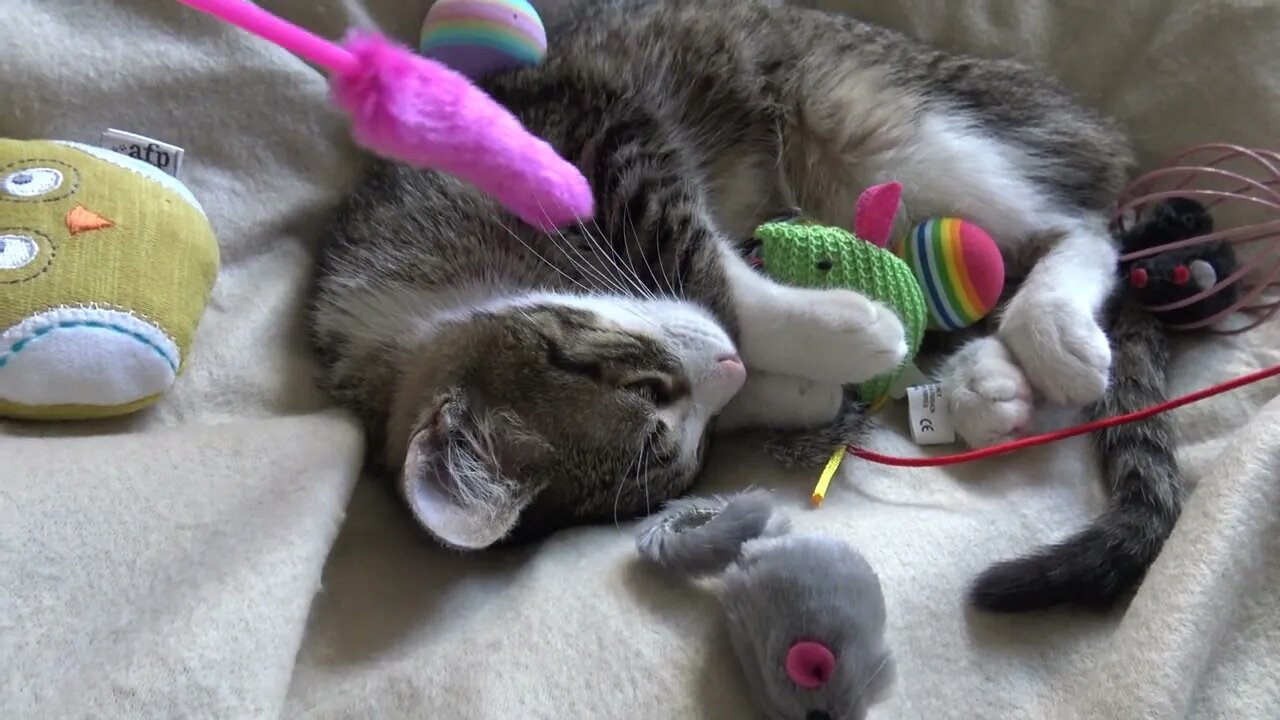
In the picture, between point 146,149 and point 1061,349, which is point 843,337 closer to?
point 1061,349

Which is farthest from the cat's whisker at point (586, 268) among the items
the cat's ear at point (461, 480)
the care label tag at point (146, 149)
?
the care label tag at point (146, 149)

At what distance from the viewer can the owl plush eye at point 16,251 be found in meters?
0.97

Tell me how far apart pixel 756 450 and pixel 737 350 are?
0.14 meters

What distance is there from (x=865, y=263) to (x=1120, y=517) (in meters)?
0.44

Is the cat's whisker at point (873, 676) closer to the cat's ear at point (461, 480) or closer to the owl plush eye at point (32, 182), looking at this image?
the cat's ear at point (461, 480)

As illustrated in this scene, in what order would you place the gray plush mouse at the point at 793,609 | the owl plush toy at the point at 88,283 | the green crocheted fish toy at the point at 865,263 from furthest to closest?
1. the green crocheted fish toy at the point at 865,263
2. the owl plush toy at the point at 88,283
3. the gray plush mouse at the point at 793,609

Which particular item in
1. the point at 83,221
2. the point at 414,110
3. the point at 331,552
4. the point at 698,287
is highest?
the point at 414,110

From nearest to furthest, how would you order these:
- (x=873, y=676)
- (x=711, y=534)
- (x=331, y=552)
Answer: (x=873, y=676)
(x=711, y=534)
(x=331, y=552)

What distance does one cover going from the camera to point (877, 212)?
4.22 feet

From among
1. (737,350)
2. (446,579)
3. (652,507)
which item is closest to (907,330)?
(737,350)

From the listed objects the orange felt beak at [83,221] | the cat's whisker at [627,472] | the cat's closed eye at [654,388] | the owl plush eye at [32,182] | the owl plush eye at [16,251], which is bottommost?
the cat's whisker at [627,472]

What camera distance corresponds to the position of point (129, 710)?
0.80 metres

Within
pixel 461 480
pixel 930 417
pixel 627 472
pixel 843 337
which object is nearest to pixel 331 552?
pixel 461 480

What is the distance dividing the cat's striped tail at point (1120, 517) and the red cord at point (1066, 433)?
0.02 metres
